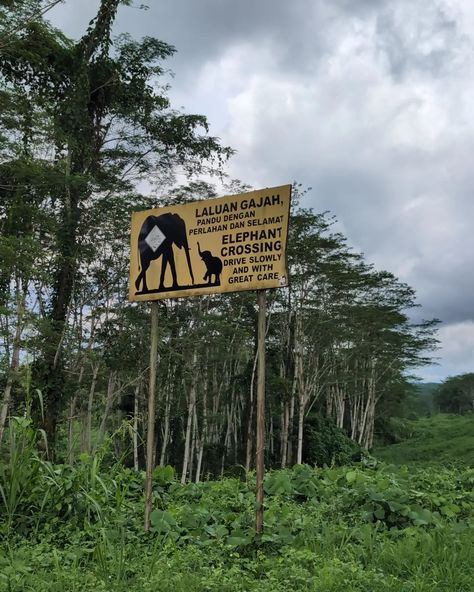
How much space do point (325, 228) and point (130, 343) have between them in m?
9.82

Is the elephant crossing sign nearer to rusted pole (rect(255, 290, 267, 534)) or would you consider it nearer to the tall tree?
rusted pole (rect(255, 290, 267, 534))

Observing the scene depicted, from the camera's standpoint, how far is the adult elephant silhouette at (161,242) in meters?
4.04

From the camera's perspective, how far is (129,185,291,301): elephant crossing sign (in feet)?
11.9

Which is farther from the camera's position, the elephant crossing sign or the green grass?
the green grass

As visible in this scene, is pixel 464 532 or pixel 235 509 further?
pixel 235 509

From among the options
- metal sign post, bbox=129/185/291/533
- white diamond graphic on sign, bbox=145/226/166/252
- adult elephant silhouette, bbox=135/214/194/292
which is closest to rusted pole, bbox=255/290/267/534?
metal sign post, bbox=129/185/291/533

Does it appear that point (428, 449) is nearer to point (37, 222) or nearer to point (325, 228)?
point (325, 228)

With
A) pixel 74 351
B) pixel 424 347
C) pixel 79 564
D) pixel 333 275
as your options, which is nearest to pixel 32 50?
pixel 74 351

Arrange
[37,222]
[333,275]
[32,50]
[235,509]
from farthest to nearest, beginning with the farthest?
[333,275] → [37,222] → [32,50] → [235,509]

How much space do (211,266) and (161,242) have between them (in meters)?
0.51

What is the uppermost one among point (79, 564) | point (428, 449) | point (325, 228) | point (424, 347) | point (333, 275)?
point (325, 228)

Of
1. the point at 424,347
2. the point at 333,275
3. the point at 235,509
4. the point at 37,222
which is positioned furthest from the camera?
the point at 424,347

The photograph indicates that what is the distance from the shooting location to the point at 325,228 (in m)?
22.3

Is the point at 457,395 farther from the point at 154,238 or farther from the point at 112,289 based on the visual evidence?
the point at 154,238
